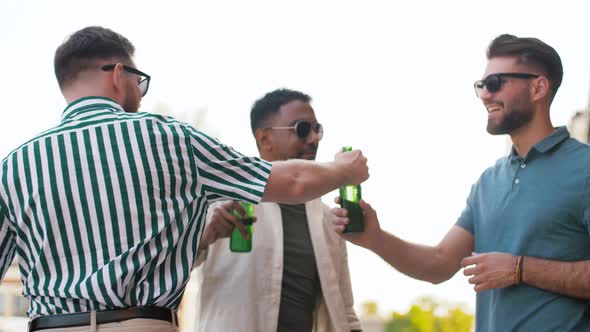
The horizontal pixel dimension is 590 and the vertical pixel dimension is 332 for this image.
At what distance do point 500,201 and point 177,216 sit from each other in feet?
5.48

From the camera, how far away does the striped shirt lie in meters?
2.48

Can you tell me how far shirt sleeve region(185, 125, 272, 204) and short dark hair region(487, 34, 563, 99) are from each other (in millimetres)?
1706

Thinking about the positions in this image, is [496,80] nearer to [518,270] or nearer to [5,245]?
[518,270]

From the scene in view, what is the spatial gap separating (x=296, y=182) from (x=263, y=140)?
6.18ft

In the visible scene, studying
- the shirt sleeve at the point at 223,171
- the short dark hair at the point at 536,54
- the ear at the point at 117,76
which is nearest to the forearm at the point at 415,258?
the short dark hair at the point at 536,54

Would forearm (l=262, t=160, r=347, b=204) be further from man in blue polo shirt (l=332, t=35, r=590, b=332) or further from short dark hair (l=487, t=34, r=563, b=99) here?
short dark hair (l=487, t=34, r=563, b=99)

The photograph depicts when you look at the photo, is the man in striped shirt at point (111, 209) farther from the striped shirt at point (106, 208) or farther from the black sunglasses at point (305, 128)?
the black sunglasses at point (305, 128)

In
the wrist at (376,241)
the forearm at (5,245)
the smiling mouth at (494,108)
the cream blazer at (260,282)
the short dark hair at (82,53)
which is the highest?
the short dark hair at (82,53)

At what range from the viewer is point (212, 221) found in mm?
3812

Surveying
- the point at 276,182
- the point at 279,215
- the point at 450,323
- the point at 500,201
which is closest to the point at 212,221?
the point at 279,215

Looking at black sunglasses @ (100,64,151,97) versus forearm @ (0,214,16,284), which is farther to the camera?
black sunglasses @ (100,64,151,97)

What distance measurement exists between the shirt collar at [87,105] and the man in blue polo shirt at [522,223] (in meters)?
1.32

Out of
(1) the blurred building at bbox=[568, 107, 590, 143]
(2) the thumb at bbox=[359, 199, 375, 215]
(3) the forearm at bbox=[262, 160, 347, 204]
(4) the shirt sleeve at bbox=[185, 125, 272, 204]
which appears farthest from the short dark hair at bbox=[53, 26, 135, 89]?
(1) the blurred building at bbox=[568, 107, 590, 143]

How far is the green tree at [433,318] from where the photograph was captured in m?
26.0
